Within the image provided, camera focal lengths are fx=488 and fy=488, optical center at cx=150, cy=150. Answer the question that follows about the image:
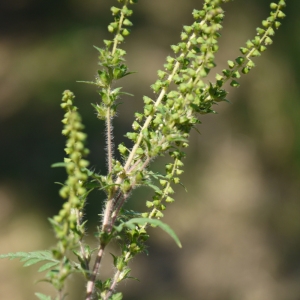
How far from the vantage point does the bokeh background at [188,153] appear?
8391 millimetres

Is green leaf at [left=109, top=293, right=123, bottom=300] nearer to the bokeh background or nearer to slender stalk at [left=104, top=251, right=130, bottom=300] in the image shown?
slender stalk at [left=104, top=251, right=130, bottom=300]

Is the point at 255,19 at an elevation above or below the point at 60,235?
above

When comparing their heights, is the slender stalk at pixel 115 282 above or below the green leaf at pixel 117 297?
above

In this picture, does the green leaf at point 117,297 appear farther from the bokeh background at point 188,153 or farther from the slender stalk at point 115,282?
the bokeh background at point 188,153

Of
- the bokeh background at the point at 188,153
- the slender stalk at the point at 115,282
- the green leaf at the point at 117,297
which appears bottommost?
the green leaf at the point at 117,297

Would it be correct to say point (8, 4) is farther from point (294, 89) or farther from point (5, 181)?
point (294, 89)

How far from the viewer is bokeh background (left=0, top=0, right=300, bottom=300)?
8.39 m

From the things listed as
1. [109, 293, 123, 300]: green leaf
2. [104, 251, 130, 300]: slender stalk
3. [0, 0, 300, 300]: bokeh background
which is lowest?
[109, 293, 123, 300]: green leaf

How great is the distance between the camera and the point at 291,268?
29.1 feet

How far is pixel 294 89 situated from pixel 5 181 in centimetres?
631

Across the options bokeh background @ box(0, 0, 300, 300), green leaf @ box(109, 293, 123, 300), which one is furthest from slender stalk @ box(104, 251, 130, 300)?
bokeh background @ box(0, 0, 300, 300)

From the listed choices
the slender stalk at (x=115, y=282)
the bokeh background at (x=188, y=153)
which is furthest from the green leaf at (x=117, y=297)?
the bokeh background at (x=188, y=153)

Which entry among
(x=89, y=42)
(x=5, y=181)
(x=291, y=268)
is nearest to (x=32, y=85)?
(x=89, y=42)

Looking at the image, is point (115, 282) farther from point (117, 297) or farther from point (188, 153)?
point (188, 153)
